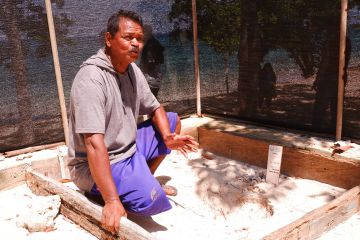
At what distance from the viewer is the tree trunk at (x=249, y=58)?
4.47 m

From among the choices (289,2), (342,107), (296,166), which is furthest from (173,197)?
(289,2)

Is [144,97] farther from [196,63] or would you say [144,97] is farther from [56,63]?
[196,63]

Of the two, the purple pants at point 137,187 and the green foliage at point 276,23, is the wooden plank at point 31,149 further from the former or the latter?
the green foliage at point 276,23

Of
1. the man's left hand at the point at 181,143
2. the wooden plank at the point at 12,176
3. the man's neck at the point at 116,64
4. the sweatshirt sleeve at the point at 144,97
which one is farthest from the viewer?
the wooden plank at the point at 12,176

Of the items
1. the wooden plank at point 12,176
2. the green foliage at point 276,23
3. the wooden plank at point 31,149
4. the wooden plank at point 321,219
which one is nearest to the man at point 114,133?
the wooden plank at point 321,219

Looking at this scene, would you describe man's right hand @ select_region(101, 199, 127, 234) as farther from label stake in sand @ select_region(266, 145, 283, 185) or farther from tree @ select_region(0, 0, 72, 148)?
tree @ select_region(0, 0, 72, 148)

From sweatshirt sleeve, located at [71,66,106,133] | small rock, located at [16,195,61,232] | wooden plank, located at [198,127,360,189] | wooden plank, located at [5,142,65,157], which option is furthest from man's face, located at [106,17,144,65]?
wooden plank, located at [198,127,360,189]

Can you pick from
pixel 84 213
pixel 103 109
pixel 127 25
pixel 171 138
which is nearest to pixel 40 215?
pixel 84 213

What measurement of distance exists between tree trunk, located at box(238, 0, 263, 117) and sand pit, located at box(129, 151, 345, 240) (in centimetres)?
84

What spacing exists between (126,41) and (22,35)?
5.58 ft

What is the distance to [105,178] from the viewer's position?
8.20ft

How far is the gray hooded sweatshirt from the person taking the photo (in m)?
2.54

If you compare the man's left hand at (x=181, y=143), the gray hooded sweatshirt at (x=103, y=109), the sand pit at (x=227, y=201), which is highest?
the gray hooded sweatshirt at (x=103, y=109)

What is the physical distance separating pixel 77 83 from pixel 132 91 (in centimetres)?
54
